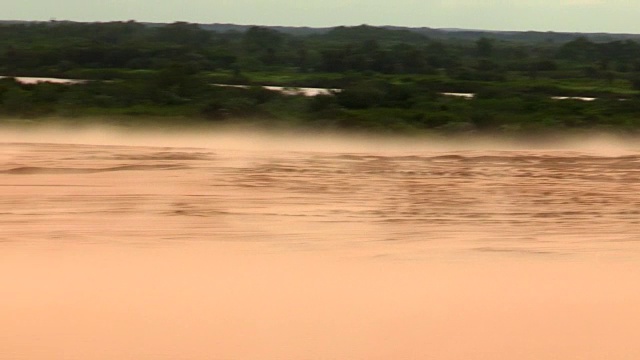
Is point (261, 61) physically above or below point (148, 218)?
above

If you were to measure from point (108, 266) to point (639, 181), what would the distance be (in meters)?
6.74

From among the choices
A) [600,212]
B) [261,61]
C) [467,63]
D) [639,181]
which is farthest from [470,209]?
[467,63]

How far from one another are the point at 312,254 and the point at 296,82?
13.0 m

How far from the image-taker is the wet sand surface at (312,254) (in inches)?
255

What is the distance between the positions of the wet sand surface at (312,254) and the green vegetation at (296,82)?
3546 millimetres

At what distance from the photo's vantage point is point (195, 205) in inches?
387

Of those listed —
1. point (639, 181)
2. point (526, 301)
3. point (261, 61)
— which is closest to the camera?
point (526, 301)

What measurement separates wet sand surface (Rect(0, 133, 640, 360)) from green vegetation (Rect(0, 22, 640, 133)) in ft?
11.6

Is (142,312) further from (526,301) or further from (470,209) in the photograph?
(470,209)

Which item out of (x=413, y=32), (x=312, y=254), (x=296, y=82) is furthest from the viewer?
(x=413, y=32)

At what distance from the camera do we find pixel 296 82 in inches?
830

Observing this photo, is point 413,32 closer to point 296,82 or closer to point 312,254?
point 296,82

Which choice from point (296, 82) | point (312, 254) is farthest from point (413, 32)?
point (312, 254)

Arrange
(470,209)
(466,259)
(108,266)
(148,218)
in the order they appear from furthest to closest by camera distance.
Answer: (470,209)
(148,218)
(466,259)
(108,266)
